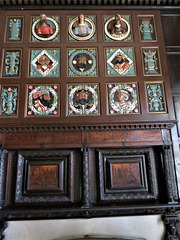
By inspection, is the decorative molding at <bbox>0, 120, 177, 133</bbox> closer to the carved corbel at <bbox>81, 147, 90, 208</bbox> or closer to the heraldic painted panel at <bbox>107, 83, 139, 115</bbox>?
the heraldic painted panel at <bbox>107, 83, 139, 115</bbox>

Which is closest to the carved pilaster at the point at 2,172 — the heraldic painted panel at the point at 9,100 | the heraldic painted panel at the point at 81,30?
the heraldic painted panel at the point at 9,100

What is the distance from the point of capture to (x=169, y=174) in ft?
12.8

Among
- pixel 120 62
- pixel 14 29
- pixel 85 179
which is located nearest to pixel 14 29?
pixel 14 29

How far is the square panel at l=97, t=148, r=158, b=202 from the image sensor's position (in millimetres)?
3941

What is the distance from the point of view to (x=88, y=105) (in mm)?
4227

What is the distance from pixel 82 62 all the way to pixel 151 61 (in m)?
1.38

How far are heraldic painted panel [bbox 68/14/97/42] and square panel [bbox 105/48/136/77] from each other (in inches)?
18.5

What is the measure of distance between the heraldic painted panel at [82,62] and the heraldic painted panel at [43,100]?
49 cm

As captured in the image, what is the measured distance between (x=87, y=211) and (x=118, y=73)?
258 cm

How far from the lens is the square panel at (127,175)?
3.94m

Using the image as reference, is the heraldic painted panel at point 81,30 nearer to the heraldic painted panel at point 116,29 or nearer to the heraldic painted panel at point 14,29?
the heraldic painted panel at point 116,29

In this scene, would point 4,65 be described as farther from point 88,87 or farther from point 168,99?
point 168,99

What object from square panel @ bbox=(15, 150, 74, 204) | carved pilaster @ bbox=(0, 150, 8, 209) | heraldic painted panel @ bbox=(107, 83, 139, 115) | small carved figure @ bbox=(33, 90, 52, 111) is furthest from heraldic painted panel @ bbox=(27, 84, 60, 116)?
heraldic painted panel @ bbox=(107, 83, 139, 115)

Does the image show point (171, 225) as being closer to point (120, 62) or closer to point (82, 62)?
point (120, 62)
